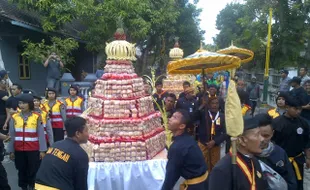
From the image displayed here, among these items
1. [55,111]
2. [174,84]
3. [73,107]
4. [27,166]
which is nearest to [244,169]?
[27,166]

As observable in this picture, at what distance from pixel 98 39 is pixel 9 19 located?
407 cm

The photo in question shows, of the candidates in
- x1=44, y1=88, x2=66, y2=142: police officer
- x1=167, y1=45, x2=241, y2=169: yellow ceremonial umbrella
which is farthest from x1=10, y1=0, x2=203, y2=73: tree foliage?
x1=167, y1=45, x2=241, y2=169: yellow ceremonial umbrella

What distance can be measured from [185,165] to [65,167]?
1.40m

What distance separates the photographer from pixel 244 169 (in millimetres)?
2379

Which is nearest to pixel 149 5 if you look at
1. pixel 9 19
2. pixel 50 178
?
pixel 9 19

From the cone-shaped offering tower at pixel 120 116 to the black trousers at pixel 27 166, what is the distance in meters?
0.95

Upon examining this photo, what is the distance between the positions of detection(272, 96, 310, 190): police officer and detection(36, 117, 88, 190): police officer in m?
2.69

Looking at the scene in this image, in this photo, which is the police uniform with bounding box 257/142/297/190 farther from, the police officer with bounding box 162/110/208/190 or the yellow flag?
the yellow flag

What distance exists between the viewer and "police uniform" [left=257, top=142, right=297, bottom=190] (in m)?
3.23

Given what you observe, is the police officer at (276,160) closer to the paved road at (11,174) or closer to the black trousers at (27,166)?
the black trousers at (27,166)

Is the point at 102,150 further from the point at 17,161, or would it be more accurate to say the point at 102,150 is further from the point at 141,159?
the point at 17,161

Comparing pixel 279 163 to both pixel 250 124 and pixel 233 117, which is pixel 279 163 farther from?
pixel 233 117

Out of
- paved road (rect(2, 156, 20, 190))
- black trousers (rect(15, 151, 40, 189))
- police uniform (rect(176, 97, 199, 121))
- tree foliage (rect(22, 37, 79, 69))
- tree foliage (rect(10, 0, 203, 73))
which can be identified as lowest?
paved road (rect(2, 156, 20, 190))

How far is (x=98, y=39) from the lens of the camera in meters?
15.6
